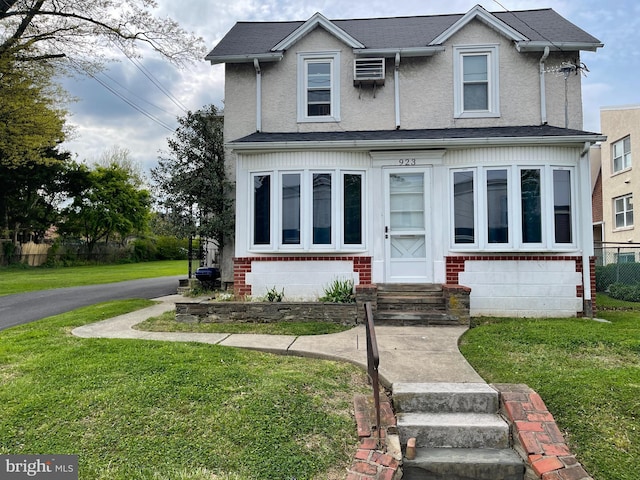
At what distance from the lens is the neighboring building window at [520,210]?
25.7ft

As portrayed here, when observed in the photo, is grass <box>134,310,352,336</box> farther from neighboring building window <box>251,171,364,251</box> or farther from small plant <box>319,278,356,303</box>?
neighboring building window <box>251,171,364,251</box>

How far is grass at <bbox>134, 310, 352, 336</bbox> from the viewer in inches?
260

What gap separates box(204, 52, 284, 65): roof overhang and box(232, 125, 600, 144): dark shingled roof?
6.47ft

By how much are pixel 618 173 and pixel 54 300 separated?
24484 mm

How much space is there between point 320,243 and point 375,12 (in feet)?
26.3

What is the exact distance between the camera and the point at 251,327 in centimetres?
700

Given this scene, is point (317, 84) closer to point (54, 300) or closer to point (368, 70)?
point (368, 70)

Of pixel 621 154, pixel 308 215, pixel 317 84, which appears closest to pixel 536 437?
pixel 308 215

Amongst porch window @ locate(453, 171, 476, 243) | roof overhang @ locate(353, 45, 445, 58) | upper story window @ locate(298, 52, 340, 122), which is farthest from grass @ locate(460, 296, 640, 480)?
roof overhang @ locate(353, 45, 445, 58)

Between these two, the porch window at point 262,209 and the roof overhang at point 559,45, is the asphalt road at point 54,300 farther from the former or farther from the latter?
the roof overhang at point 559,45

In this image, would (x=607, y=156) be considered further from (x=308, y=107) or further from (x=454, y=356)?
(x=454, y=356)

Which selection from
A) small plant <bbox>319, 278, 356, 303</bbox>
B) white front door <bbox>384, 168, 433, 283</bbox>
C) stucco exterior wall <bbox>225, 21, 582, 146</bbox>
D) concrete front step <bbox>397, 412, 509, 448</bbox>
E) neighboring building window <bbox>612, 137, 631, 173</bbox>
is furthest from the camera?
neighboring building window <bbox>612, 137, 631, 173</bbox>

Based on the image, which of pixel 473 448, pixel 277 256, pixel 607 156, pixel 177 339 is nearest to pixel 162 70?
pixel 277 256

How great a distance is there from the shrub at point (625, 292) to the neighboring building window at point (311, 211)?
7.79m
